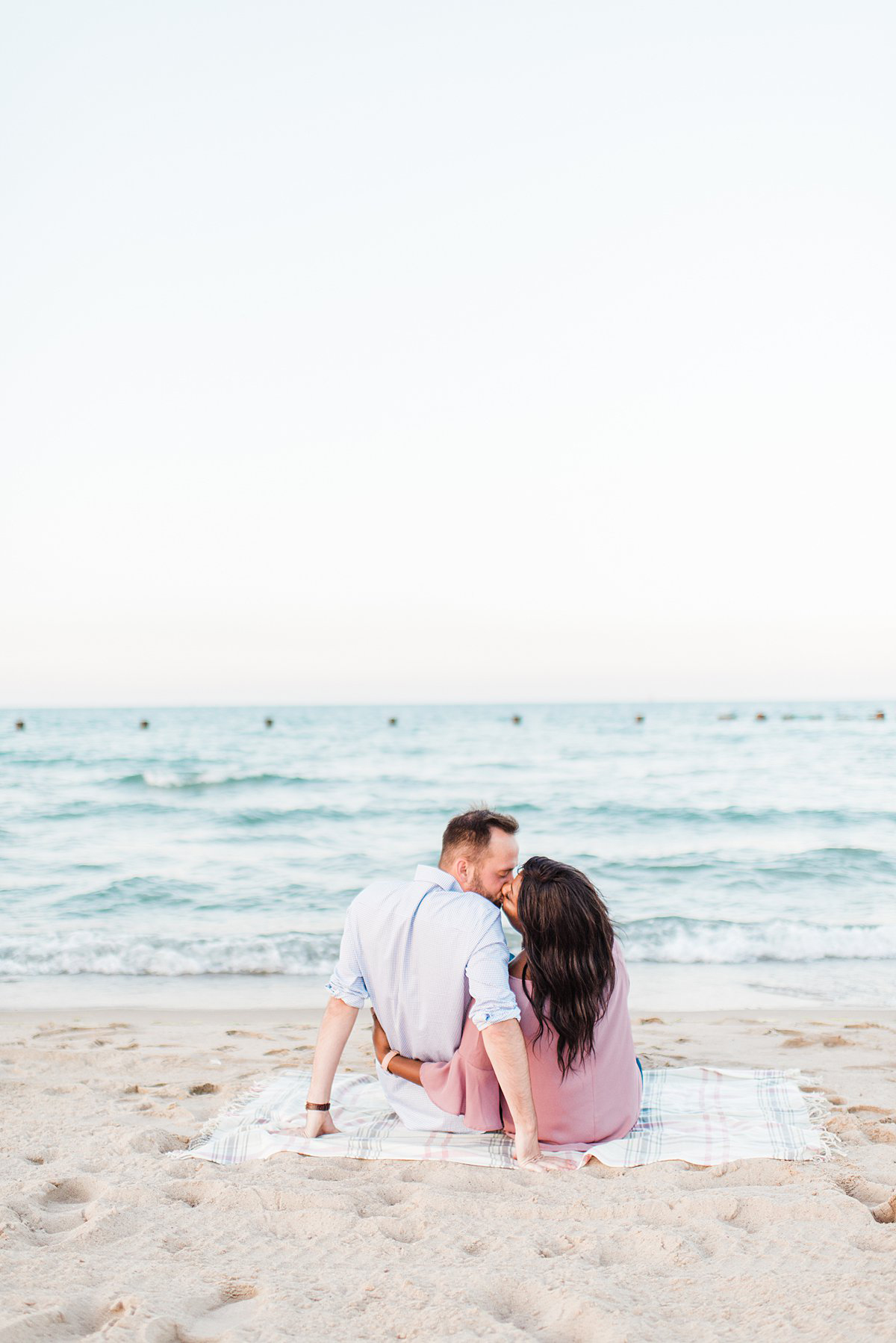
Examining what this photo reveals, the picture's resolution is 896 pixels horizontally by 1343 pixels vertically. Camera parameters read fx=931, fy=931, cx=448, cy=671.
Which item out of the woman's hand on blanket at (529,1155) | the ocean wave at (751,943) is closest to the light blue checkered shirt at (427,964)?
the woman's hand on blanket at (529,1155)

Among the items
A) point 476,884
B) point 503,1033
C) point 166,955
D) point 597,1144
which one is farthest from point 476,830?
point 166,955

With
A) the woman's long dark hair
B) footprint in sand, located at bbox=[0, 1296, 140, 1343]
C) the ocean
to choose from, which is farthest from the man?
the ocean

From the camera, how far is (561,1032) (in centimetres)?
345

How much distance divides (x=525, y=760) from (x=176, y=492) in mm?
15318

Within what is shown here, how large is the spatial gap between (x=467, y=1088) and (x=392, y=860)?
30.4 ft

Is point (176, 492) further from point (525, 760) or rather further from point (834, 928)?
point (525, 760)

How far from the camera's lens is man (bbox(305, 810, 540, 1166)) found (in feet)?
11.1

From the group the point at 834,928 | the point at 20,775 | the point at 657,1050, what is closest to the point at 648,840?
the point at 834,928

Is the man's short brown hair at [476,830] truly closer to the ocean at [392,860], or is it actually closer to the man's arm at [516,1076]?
the man's arm at [516,1076]

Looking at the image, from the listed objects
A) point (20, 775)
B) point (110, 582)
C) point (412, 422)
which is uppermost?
point (412, 422)

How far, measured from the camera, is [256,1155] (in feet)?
11.5

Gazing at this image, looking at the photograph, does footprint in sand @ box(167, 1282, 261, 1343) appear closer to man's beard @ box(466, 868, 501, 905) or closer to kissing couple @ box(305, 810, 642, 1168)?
kissing couple @ box(305, 810, 642, 1168)

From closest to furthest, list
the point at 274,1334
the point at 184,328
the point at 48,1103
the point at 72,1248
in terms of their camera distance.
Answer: the point at 274,1334 → the point at 72,1248 → the point at 48,1103 → the point at 184,328

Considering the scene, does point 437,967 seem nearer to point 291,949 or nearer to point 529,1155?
point 529,1155
